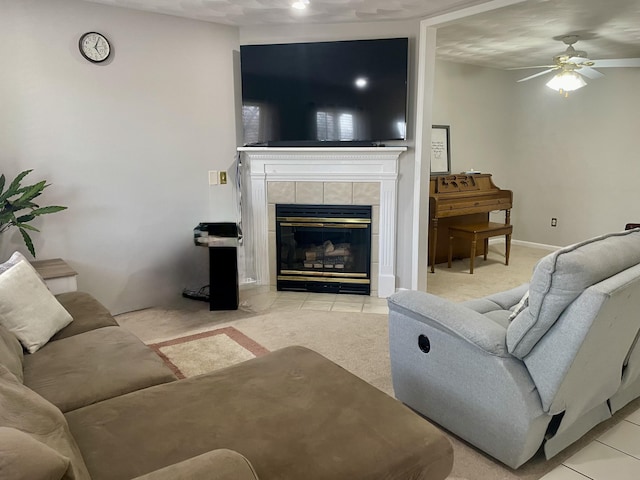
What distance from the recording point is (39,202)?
11.6 ft

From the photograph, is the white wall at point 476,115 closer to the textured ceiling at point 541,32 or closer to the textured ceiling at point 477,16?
the textured ceiling at point 541,32

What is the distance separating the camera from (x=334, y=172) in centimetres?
436

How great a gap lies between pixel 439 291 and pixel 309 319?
1.48m

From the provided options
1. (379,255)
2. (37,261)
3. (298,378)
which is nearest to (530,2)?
(379,255)

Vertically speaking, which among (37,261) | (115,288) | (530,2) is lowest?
(115,288)

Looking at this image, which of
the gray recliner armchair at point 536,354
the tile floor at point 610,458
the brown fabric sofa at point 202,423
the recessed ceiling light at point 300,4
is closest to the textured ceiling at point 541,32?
the recessed ceiling light at point 300,4

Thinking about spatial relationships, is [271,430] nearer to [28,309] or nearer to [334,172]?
[28,309]

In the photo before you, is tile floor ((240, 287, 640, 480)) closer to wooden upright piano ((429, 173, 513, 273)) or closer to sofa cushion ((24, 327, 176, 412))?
sofa cushion ((24, 327, 176, 412))

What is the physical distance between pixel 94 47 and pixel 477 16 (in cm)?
285

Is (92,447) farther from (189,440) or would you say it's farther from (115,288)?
(115,288)

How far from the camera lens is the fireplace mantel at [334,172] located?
4.26 m

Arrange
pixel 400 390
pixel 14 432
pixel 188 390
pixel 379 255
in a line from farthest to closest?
pixel 379 255, pixel 400 390, pixel 188 390, pixel 14 432

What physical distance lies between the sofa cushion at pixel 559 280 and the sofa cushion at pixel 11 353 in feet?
6.16

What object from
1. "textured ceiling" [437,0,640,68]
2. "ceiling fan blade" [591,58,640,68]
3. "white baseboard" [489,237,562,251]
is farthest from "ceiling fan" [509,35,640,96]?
"white baseboard" [489,237,562,251]
